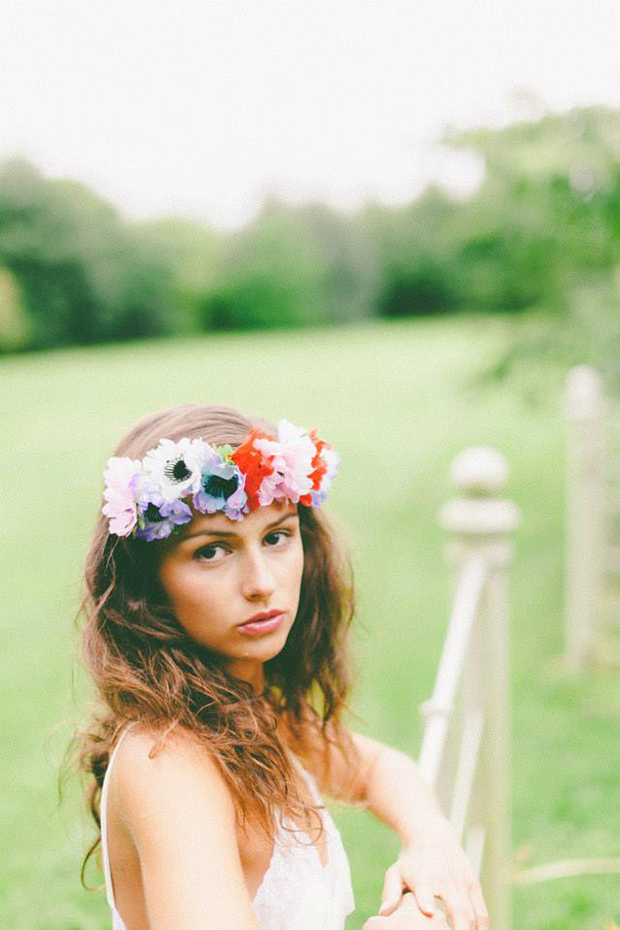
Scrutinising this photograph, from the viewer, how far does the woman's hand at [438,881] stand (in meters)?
1.52

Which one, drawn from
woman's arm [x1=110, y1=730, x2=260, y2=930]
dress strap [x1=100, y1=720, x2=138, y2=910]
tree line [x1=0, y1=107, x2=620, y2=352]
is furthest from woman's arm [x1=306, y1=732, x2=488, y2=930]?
tree line [x1=0, y1=107, x2=620, y2=352]

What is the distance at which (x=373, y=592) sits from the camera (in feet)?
24.7

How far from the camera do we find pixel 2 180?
16.5m

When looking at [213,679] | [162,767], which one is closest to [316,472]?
[213,679]

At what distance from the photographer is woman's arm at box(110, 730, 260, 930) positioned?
125cm

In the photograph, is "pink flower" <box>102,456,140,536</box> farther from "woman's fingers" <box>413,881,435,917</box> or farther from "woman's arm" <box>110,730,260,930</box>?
"woman's fingers" <box>413,881,435,917</box>

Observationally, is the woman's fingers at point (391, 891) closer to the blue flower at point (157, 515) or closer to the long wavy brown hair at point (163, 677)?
the long wavy brown hair at point (163, 677)

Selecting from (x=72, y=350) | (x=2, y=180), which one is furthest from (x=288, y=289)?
(x=2, y=180)

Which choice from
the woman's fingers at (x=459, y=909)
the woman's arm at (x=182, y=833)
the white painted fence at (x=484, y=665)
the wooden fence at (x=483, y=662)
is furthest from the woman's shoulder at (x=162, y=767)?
the white painted fence at (x=484, y=665)

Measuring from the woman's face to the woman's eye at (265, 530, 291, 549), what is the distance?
0.03 meters

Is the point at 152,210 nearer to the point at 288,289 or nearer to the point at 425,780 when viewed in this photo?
the point at 288,289

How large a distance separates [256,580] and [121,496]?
8.7 inches

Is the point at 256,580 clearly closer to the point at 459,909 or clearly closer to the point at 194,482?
the point at 194,482

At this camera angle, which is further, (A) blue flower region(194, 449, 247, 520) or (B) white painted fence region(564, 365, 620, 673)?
(B) white painted fence region(564, 365, 620, 673)
